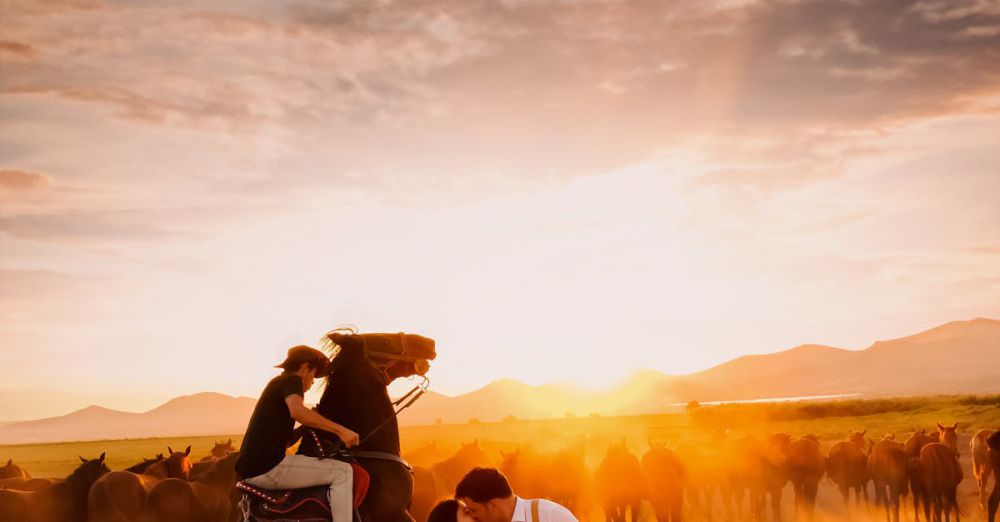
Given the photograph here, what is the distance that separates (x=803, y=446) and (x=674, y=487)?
4.74 meters

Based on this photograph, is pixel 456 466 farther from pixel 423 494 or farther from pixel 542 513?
pixel 542 513

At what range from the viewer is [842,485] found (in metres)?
26.2

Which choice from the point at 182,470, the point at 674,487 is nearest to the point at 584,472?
the point at 674,487

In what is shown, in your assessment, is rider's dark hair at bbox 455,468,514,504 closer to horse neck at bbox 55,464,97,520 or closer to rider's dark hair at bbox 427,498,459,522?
rider's dark hair at bbox 427,498,459,522

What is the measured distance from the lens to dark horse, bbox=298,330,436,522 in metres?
7.45

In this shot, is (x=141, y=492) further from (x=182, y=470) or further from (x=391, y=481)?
→ (x=391, y=481)

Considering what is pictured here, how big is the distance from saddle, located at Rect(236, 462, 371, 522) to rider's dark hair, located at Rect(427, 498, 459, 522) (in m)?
2.02

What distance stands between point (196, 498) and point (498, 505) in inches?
515

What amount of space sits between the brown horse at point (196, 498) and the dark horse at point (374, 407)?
9.41 metres

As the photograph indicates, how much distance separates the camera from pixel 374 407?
25.4 ft

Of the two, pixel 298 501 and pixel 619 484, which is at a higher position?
pixel 298 501

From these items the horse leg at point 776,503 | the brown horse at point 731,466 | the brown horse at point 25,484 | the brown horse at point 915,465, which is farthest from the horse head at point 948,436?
the brown horse at point 25,484

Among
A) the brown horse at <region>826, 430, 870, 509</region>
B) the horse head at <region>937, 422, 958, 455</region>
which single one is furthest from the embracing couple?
the horse head at <region>937, 422, 958, 455</region>

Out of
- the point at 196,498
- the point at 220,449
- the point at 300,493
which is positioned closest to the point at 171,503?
the point at 196,498
